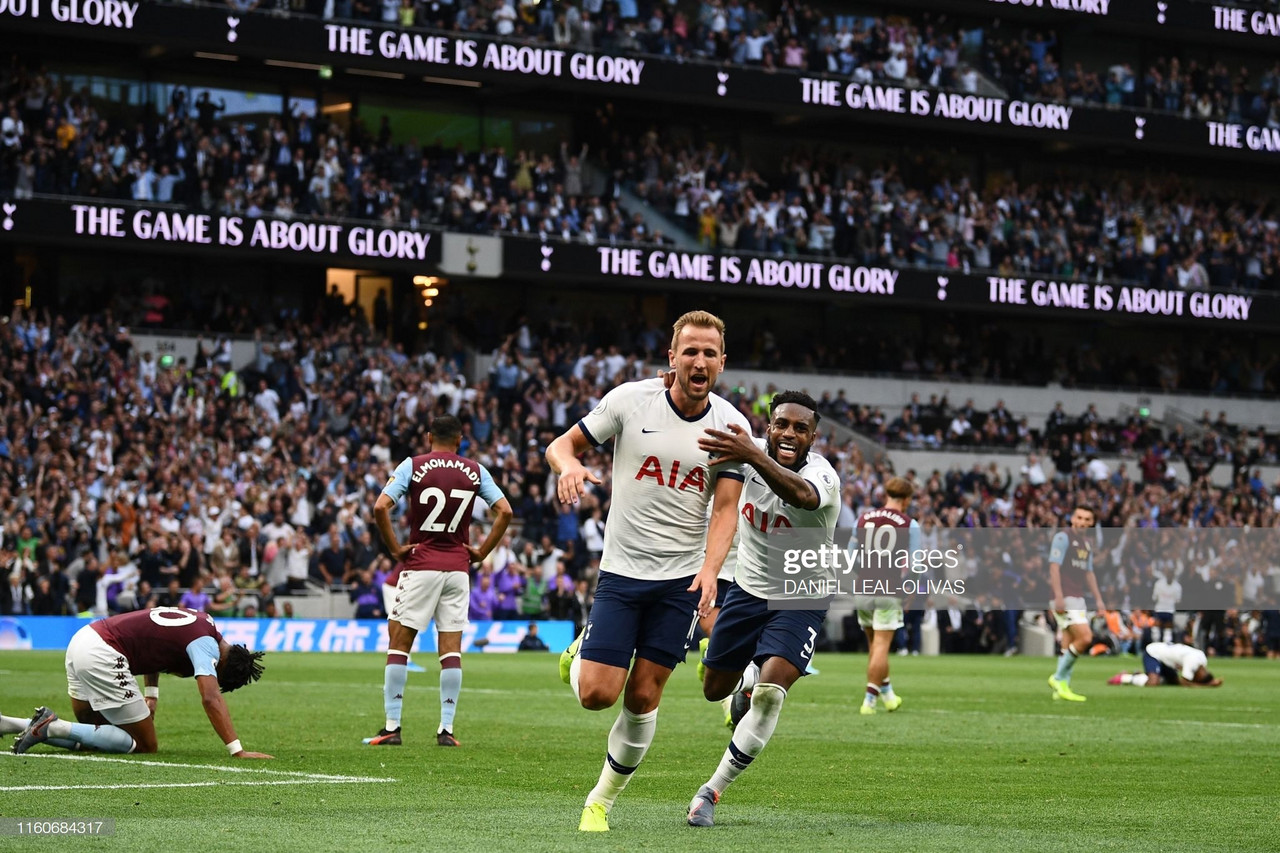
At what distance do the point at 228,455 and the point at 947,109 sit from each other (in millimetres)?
22881

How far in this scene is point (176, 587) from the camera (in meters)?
28.1

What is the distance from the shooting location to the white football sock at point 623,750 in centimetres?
867

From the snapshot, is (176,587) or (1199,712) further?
(176,587)

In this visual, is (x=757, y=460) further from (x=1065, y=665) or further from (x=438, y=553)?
(x=1065, y=665)

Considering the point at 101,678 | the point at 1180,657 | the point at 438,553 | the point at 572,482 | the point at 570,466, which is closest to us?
the point at 572,482

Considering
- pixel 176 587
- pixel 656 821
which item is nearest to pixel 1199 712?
pixel 656 821

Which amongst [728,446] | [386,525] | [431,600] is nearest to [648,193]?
[431,600]

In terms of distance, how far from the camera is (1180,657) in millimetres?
23984

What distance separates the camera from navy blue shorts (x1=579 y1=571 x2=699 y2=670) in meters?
8.67

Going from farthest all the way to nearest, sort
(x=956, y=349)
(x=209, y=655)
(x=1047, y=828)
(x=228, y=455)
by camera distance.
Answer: (x=956, y=349), (x=228, y=455), (x=209, y=655), (x=1047, y=828)

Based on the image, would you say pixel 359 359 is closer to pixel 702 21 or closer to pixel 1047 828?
pixel 702 21

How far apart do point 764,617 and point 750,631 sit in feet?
0.35

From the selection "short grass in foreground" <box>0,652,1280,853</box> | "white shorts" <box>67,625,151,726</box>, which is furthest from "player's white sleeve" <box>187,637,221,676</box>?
"short grass in foreground" <box>0,652,1280,853</box>

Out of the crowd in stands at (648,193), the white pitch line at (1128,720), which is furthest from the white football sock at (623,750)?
the crowd in stands at (648,193)
